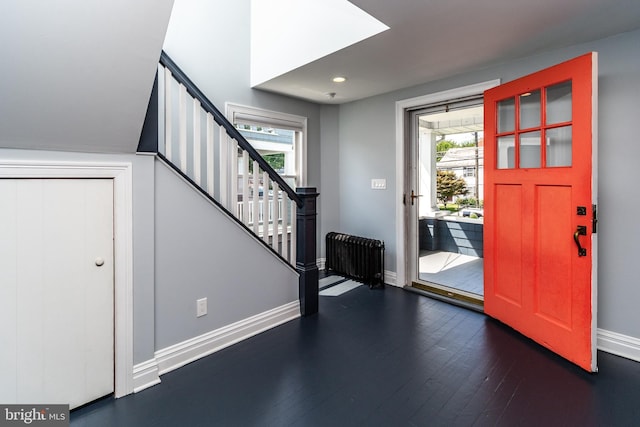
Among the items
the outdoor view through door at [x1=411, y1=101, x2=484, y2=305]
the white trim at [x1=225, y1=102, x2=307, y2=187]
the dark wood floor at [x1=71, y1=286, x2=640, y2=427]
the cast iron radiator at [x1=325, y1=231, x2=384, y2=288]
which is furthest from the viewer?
the outdoor view through door at [x1=411, y1=101, x2=484, y2=305]

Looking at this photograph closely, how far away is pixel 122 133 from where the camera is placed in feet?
5.85

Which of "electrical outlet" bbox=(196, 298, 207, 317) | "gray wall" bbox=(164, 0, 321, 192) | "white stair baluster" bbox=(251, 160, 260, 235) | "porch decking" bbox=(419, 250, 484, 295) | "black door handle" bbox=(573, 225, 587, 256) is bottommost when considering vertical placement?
"porch decking" bbox=(419, 250, 484, 295)

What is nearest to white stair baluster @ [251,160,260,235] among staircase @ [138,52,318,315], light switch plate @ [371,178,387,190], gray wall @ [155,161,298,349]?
staircase @ [138,52,318,315]

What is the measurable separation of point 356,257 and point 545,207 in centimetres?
207

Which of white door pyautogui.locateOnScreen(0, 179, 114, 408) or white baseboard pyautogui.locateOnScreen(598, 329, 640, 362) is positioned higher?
white door pyautogui.locateOnScreen(0, 179, 114, 408)

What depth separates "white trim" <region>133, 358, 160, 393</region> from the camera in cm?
198

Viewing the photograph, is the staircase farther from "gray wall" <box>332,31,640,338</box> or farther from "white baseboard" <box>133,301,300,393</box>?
"gray wall" <box>332,31,640,338</box>

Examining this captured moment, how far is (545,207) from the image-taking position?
247 centimetres

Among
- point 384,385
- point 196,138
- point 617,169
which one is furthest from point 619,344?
point 196,138

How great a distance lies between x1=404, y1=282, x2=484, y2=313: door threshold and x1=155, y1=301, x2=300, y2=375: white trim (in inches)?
58.0

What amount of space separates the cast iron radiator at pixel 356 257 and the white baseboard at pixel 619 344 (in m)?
2.00

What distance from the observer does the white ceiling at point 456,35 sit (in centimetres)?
198

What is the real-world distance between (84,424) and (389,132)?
358 cm

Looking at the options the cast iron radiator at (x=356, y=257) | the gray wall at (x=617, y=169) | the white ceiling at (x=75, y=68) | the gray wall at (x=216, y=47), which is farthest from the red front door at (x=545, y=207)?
the white ceiling at (x=75, y=68)
